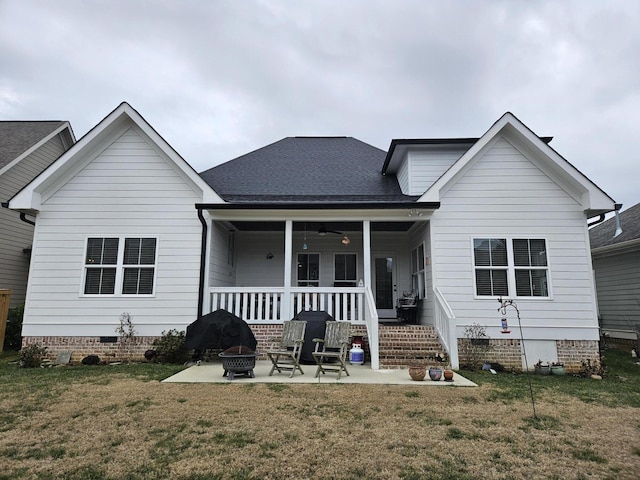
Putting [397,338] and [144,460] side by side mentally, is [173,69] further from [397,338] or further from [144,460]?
Result: [144,460]

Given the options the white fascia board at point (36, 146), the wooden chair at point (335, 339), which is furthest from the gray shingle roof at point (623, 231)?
the white fascia board at point (36, 146)

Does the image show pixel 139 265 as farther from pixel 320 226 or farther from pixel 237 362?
pixel 320 226

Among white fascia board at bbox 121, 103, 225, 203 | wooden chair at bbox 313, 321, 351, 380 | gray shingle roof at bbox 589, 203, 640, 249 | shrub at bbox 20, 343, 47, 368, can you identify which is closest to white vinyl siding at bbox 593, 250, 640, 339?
gray shingle roof at bbox 589, 203, 640, 249

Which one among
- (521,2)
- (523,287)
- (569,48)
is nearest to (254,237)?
(523,287)

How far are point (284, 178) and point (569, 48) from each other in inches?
427

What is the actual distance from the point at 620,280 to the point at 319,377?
39.5 feet

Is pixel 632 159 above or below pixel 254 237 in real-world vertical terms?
above

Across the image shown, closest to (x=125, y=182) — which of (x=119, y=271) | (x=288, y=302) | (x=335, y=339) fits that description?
(x=119, y=271)

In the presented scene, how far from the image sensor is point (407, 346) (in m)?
8.93

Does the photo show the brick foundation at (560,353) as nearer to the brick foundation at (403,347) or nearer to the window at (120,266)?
the brick foundation at (403,347)

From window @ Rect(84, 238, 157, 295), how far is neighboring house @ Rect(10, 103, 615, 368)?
3cm

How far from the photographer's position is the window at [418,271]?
11.0 meters

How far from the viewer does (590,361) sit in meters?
8.91

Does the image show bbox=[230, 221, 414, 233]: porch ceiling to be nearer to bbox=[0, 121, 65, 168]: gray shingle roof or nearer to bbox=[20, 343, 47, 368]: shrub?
bbox=[20, 343, 47, 368]: shrub
